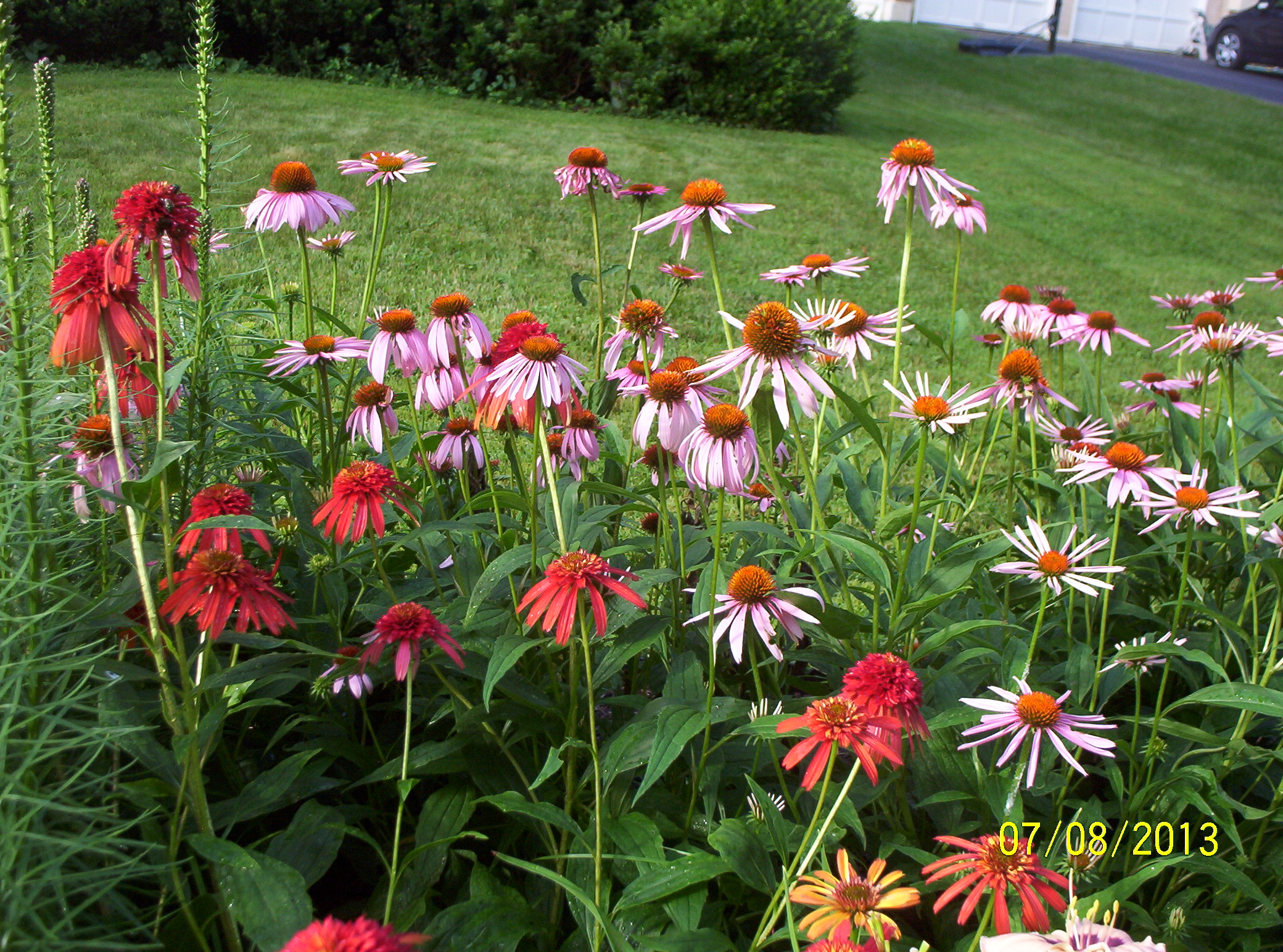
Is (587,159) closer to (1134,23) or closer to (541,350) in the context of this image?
(541,350)

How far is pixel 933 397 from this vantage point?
1723mm

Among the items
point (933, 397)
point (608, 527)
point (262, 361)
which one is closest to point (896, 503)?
point (933, 397)

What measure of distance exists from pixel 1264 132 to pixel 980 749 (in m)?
14.9

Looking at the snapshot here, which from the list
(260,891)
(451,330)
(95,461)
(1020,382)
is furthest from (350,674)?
(1020,382)

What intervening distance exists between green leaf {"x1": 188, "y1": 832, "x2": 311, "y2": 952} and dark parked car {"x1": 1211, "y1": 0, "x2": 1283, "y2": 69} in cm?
2222

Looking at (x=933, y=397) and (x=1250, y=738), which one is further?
(x=1250, y=738)

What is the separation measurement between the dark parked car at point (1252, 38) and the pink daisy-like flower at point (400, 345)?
2148 centimetres

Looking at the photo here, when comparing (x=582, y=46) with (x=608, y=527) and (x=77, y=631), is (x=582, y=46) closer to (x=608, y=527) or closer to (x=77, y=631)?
(x=608, y=527)

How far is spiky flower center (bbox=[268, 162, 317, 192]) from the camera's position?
199 centimetres

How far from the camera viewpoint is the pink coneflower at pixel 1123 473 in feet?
5.91

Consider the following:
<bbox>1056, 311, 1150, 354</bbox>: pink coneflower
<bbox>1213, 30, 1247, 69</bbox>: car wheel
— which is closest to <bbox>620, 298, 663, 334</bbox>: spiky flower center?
<bbox>1056, 311, 1150, 354</bbox>: pink coneflower

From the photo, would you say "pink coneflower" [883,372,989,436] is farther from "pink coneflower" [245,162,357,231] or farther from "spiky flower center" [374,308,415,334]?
"pink coneflower" [245,162,357,231]

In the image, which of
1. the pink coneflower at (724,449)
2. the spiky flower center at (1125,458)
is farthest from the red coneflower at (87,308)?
the spiky flower center at (1125,458)

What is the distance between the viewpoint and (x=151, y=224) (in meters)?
1.16
